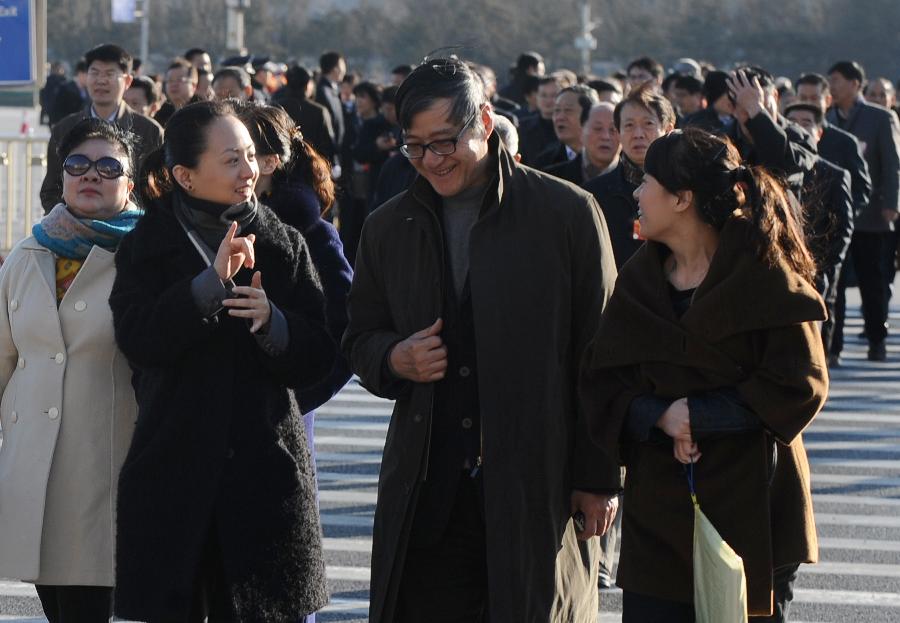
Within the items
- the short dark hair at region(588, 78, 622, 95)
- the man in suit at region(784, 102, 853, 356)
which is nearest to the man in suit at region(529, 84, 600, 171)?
the man in suit at region(784, 102, 853, 356)

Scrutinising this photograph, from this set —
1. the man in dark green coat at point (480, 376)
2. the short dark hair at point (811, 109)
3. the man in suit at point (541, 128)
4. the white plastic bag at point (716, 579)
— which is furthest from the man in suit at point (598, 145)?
the man in suit at point (541, 128)

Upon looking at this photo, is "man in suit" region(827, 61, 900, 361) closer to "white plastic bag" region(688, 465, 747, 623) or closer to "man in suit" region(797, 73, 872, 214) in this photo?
"man in suit" region(797, 73, 872, 214)

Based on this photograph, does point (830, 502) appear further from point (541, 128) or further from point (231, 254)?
point (541, 128)

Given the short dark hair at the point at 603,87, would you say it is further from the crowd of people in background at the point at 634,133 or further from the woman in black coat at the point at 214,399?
the woman in black coat at the point at 214,399

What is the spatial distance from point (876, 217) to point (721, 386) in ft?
31.2

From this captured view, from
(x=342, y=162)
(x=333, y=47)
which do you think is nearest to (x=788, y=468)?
(x=342, y=162)

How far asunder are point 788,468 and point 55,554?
2.11m

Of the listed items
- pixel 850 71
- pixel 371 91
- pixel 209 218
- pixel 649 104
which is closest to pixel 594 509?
Answer: pixel 209 218

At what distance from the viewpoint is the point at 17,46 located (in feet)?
27.6

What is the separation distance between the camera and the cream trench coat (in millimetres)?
4863

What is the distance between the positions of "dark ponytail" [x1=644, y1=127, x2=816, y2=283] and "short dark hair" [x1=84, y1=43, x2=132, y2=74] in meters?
7.01

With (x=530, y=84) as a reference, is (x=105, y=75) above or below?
above

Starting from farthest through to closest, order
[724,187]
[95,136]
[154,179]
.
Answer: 1. [95,136]
2. [154,179]
3. [724,187]

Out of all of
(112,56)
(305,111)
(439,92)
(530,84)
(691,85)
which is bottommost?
(530,84)
